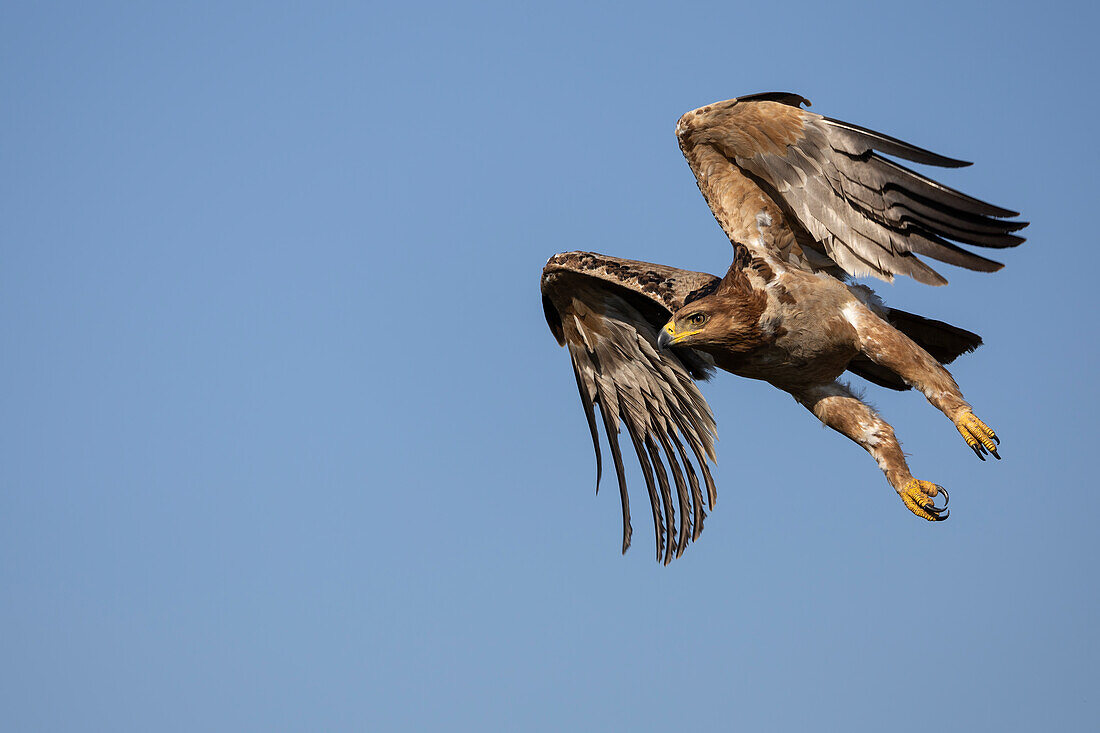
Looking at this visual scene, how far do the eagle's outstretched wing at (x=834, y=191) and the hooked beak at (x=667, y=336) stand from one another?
969 millimetres

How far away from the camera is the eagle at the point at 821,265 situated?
802 cm

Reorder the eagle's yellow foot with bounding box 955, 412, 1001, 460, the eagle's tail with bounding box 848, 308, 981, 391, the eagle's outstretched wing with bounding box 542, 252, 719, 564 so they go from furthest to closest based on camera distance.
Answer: the eagle's outstretched wing with bounding box 542, 252, 719, 564, the eagle's tail with bounding box 848, 308, 981, 391, the eagle's yellow foot with bounding box 955, 412, 1001, 460

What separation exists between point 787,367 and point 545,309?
109 inches

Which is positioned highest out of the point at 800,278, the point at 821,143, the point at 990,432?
the point at 821,143

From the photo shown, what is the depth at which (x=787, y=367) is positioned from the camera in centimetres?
884

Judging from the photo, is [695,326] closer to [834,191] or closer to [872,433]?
[834,191]

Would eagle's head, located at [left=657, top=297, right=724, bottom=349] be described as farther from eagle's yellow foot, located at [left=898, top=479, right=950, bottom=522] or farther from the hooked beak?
eagle's yellow foot, located at [left=898, top=479, right=950, bottom=522]

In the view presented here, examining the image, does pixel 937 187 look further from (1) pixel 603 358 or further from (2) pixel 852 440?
(1) pixel 603 358

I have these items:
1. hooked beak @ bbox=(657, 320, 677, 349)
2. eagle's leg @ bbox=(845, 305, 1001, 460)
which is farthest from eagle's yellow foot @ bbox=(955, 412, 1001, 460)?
hooked beak @ bbox=(657, 320, 677, 349)

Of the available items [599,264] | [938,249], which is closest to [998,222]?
[938,249]

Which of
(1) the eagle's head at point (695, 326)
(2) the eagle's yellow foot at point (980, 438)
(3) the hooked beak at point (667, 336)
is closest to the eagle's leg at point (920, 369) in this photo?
(2) the eagle's yellow foot at point (980, 438)

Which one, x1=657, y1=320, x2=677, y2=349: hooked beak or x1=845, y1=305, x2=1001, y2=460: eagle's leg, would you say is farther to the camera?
x1=657, y1=320, x2=677, y2=349: hooked beak

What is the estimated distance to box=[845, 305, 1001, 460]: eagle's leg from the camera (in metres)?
7.91

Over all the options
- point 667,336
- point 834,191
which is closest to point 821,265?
point 834,191
